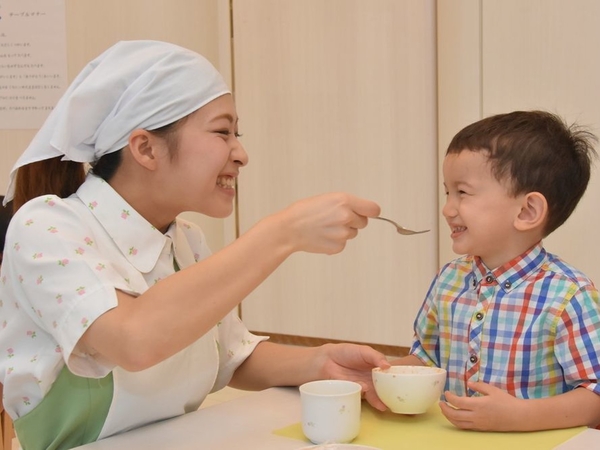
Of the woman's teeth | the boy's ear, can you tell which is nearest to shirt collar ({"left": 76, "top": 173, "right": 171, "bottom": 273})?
the woman's teeth

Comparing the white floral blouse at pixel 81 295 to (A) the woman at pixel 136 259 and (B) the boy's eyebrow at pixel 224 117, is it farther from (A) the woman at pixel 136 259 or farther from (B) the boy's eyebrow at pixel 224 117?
(B) the boy's eyebrow at pixel 224 117

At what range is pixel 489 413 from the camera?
108 cm

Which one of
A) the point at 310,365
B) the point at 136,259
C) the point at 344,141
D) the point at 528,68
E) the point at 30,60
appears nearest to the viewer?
the point at 136,259

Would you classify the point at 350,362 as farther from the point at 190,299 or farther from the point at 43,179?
A: the point at 43,179

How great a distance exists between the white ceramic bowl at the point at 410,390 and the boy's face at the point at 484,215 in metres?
0.29

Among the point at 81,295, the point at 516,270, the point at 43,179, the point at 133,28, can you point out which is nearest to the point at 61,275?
the point at 81,295

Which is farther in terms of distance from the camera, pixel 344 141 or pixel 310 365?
pixel 344 141

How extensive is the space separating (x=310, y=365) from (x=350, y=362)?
69 mm

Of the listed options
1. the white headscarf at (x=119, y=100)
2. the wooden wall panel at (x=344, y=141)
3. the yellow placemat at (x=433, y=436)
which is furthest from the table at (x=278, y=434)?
the wooden wall panel at (x=344, y=141)

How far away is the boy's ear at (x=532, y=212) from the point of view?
53.3 inches

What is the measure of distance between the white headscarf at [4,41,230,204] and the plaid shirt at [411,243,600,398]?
0.56 m

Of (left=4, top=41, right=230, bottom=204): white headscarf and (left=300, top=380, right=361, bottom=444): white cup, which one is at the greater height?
(left=4, top=41, right=230, bottom=204): white headscarf

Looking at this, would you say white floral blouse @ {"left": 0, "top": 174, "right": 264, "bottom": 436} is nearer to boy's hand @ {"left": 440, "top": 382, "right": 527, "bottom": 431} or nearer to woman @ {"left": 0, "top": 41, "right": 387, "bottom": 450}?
woman @ {"left": 0, "top": 41, "right": 387, "bottom": 450}

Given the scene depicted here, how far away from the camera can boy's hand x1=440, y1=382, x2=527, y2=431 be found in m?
1.08
